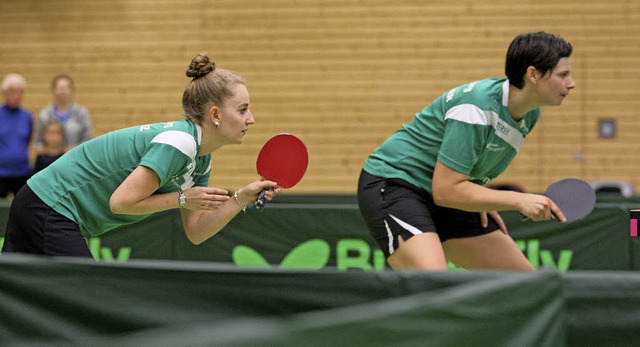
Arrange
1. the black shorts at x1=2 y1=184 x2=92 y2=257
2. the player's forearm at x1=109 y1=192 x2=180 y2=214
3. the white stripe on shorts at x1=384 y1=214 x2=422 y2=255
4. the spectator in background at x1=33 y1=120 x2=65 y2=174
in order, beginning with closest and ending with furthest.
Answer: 1. the player's forearm at x1=109 y1=192 x2=180 y2=214
2. the black shorts at x1=2 y1=184 x2=92 y2=257
3. the white stripe on shorts at x1=384 y1=214 x2=422 y2=255
4. the spectator in background at x1=33 y1=120 x2=65 y2=174

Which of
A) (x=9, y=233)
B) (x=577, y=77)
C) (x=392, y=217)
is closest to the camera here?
(x=9, y=233)

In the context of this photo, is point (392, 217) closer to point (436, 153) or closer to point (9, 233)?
point (436, 153)

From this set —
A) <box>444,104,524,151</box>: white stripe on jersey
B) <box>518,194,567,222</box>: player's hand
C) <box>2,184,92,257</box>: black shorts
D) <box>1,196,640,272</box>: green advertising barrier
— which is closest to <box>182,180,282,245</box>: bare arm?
<box>2,184,92,257</box>: black shorts

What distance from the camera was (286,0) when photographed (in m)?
9.95

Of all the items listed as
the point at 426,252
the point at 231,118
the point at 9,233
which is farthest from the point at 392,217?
the point at 9,233

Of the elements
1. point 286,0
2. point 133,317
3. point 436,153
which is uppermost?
point 286,0

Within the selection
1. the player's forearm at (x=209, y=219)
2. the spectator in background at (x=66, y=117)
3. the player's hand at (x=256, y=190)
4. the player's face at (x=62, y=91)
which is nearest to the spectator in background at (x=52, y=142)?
the spectator in background at (x=66, y=117)

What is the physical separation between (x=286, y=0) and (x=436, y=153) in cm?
643

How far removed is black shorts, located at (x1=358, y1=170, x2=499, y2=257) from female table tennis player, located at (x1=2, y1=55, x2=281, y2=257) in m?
0.51

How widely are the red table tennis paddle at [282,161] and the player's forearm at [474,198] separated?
0.53 meters

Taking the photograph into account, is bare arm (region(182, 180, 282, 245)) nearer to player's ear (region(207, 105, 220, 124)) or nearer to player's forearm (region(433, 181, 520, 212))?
player's ear (region(207, 105, 220, 124))

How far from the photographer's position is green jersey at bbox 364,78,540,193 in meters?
3.56

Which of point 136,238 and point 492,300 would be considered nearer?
point 492,300

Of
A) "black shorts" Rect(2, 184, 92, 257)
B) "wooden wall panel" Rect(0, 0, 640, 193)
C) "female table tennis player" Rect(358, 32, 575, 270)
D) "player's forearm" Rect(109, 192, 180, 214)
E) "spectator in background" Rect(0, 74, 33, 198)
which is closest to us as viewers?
"player's forearm" Rect(109, 192, 180, 214)
